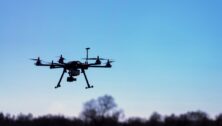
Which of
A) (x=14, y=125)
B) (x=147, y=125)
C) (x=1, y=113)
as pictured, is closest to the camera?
(x=14, y=125)

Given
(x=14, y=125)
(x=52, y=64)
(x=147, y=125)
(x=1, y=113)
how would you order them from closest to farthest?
(x=52, y=64) → (x=14, y=125) → (x=147, y=125) → (x=1, y=113)

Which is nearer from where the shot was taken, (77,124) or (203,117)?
(77,124)

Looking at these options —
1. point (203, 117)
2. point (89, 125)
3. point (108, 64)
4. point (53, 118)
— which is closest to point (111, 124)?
point (89, 125)

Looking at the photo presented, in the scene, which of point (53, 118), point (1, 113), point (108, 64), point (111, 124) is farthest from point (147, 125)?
point (108, 64)

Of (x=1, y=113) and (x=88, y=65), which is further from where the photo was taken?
(x=1, y=113)

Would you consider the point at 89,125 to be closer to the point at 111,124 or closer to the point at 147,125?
the point at 111,124

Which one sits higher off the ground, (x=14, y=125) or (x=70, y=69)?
(x=70, y=69)

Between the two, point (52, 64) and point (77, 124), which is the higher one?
point (52, 64)

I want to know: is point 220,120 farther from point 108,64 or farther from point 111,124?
point 108,64
